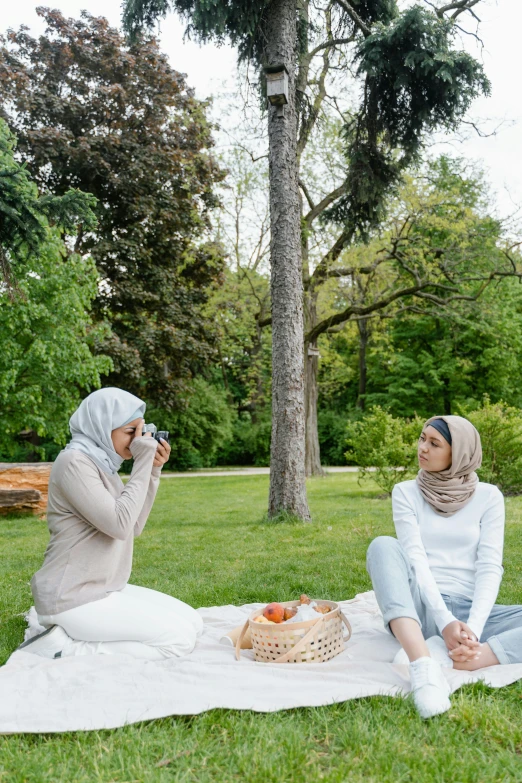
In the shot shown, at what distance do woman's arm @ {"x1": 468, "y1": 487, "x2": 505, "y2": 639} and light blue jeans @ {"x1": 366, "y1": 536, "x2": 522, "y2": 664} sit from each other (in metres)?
0.13

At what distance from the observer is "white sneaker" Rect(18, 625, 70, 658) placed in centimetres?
335

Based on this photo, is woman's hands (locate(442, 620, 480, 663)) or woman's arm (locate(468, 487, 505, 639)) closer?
woman's hands (locate(442, 620, 480, 663))

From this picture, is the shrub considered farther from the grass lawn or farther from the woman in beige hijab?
the woman in beige hijab

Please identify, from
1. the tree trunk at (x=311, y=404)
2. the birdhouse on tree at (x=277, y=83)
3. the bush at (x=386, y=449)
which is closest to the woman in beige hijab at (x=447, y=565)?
the birdhouse on tree at (x=277, y=83)

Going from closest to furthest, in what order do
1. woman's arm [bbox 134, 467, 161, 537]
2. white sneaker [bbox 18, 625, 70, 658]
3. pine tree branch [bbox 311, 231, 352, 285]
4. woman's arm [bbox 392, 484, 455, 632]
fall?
1. woman's arm [bbox 392, 484, 455, 632]
2. white sneaker [bbox 18, 625, 70, 658]
3. woman's arm [bbox 134, 467, 161, 537]
4. pine tree branch [bbox 311, 231, 352, 285]

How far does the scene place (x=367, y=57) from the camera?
876cm

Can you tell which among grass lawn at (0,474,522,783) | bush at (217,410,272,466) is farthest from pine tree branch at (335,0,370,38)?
bush at (217,410,272,466)

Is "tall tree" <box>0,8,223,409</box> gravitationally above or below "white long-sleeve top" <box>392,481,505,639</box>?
above

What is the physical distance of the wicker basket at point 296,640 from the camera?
3.20m

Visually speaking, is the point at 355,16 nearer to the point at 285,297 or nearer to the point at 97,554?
the point at 285,297

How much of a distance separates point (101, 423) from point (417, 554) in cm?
178

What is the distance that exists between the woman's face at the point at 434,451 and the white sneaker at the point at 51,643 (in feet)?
6.91

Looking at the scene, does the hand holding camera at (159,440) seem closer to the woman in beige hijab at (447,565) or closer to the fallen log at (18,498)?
the woman in beige hijab at (447,565)

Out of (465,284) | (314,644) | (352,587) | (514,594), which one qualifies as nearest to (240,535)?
(352,587)
